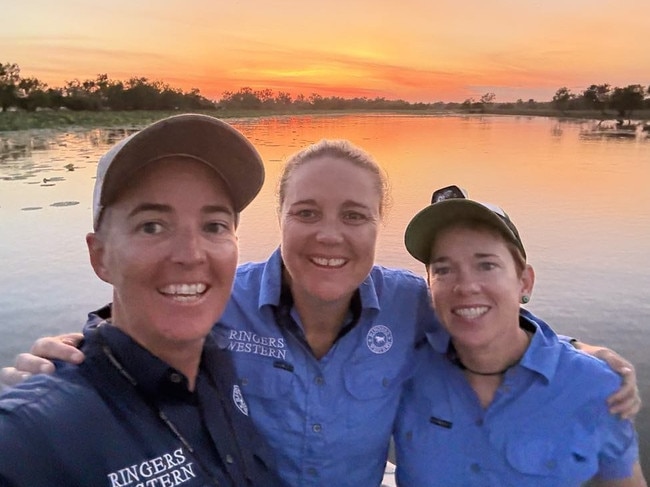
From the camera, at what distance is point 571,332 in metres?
7.42

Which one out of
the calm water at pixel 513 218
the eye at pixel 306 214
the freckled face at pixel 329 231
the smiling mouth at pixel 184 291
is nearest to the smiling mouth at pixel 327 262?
the freckled face at pixel 329 231

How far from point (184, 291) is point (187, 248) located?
144 mm

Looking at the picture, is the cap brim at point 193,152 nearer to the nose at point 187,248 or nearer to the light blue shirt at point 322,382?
the nose at point 187,248

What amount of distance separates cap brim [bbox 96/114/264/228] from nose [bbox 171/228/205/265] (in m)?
0.26

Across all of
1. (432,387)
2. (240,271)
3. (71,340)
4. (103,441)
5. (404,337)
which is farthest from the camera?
(240,271)

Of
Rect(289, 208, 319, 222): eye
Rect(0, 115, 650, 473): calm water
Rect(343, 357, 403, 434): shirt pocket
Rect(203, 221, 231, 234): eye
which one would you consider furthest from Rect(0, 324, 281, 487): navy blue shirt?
Rect(0, 115, 650, 473): calm water

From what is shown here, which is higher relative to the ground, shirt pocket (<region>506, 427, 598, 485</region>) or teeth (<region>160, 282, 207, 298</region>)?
teeth (<region>160, 282, 207, 298</region>)

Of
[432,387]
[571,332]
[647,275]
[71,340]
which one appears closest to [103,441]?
[71,340]

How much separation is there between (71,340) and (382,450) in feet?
5.30

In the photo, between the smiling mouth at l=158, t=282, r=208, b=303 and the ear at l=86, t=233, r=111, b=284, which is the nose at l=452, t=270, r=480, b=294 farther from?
the ear at l=86, t=233, r=111, b=284

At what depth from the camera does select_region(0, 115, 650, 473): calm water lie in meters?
7.57

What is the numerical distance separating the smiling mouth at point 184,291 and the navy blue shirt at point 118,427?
7.7 inches

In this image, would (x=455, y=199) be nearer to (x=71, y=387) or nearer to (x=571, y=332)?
(x=71, y=387)

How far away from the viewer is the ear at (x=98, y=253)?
6.59 ft
